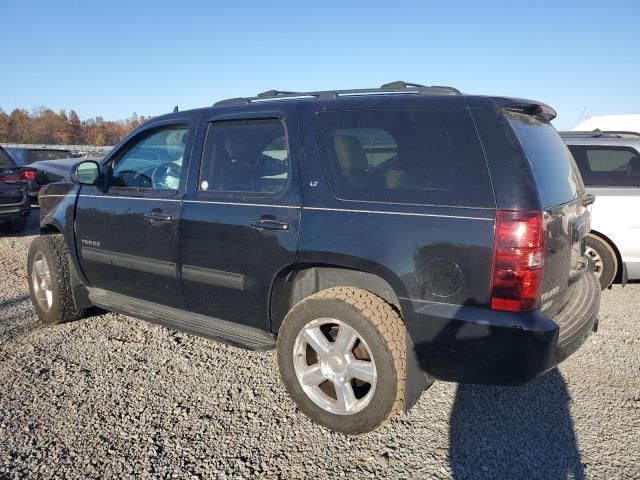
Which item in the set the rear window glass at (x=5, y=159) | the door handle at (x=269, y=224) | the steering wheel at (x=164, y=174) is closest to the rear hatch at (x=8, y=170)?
the rear window glass at (x=5, y=159)

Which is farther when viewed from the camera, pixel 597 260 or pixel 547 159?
pixel 597 260

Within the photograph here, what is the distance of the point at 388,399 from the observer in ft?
8.11

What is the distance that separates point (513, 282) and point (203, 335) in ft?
6.52

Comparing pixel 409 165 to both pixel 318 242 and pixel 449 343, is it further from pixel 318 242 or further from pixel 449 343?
pixel 449 343

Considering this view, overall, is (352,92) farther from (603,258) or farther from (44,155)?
(44,155)

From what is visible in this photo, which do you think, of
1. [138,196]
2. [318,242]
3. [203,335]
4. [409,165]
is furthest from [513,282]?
[138,196]

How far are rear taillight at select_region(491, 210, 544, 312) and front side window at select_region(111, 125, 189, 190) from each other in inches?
90.7

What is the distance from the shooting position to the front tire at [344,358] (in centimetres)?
248

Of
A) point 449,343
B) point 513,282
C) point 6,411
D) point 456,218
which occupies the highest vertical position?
point 456,218

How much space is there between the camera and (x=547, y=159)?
2.64 metres

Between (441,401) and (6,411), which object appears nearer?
(6,411)

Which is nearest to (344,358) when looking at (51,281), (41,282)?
(51,281)

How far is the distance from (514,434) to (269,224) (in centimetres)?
182

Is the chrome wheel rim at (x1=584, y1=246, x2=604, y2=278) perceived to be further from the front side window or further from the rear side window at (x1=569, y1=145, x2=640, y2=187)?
the front side window
